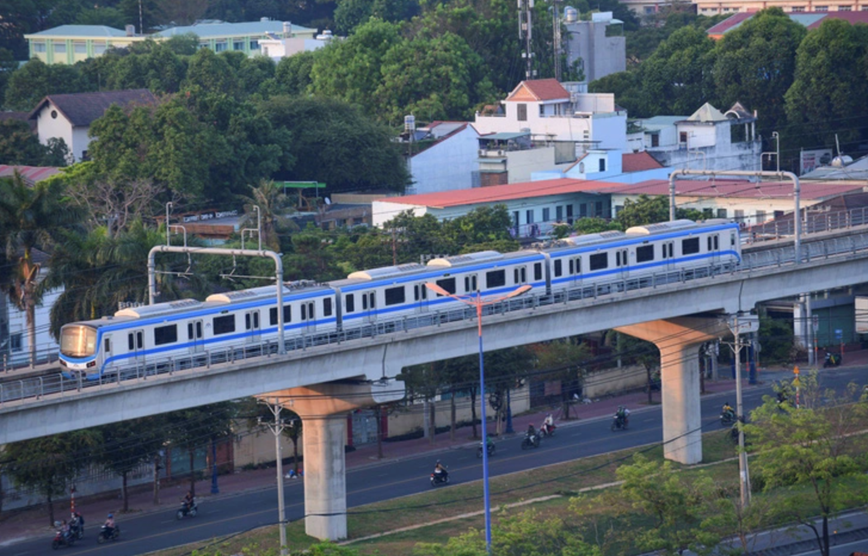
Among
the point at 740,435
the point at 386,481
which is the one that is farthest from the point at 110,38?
the point at 740,435

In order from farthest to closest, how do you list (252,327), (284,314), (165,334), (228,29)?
1. (228,29)
2. (284,314)
3. (252,327)
4. (165,334)

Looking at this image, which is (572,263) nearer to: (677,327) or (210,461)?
(677,327)

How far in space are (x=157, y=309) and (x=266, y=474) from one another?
15842 mm

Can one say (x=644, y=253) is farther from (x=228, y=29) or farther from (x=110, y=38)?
(x=228, y=29)

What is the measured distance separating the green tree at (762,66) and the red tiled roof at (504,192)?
2903cm

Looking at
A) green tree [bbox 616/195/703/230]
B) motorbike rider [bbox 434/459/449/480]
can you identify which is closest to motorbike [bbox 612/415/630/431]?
motorbike rider [bbox 434/459/449/480]

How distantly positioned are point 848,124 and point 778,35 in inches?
361

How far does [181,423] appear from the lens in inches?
2135

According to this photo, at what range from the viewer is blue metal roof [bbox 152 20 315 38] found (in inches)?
6275

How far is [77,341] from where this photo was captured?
44500 mm

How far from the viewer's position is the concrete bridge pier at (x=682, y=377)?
58.9m

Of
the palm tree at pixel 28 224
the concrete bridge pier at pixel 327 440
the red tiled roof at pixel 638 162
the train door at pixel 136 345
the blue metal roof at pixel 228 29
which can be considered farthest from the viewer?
the blue metal roof at pixel 228 29

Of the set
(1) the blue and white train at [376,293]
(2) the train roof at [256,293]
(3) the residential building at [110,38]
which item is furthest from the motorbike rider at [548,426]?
(3) the residential building at [110,38]

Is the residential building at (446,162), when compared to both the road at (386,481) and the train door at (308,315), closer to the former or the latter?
the road at (386,481)
